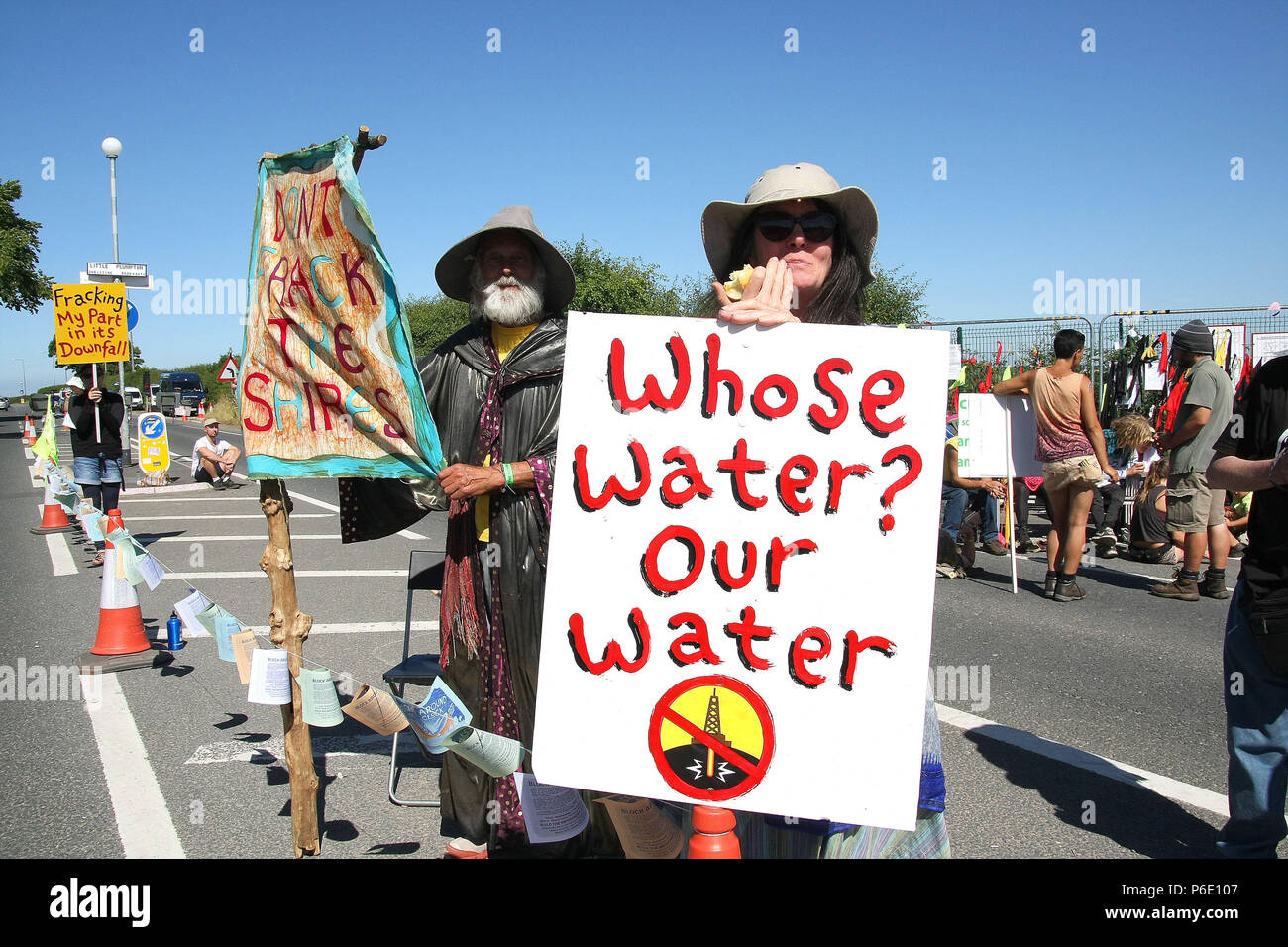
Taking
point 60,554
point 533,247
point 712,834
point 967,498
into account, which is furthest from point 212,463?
point 712,834

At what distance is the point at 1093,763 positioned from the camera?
3998 mm

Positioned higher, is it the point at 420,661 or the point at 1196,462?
the point at 1196,462

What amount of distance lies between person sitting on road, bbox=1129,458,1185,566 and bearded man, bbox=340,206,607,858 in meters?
7.85

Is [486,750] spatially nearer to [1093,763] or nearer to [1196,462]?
[1093,763]

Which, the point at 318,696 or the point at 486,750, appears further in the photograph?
A: the point at 318,696

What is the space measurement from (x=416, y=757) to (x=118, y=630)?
2552 millimetres

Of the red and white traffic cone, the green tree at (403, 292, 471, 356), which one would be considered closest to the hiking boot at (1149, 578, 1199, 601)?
the red and white traffic cone

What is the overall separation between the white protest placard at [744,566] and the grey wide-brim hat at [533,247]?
153 cm

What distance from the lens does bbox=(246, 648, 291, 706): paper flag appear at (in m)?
2.70

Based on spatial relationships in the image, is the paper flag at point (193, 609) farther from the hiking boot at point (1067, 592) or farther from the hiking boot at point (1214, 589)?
the hiking boot at point (1214, 589)

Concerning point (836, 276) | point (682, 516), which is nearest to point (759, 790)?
point (682, 516)

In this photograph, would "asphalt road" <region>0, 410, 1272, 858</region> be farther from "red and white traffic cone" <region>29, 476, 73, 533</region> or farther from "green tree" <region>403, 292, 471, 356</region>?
"green tree" <region>403, 292, 471, 356</region>

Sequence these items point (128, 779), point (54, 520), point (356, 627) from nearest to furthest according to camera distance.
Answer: point (128, 779) < point (356, 627) < point (54, 520)

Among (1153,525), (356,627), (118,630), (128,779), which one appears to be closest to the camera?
(128,779)
